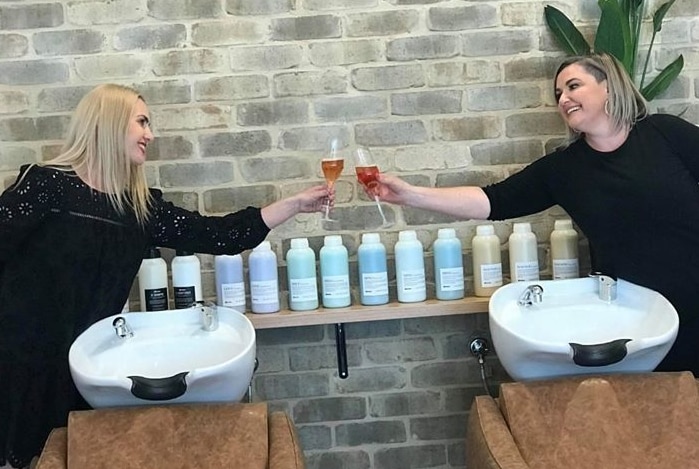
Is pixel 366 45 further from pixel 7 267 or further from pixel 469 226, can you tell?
pixel 7 267

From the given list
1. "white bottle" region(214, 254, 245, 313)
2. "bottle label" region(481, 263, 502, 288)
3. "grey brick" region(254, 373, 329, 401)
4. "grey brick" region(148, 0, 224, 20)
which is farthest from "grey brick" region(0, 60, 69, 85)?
"bottle label" region(481, 263, 502, 288)

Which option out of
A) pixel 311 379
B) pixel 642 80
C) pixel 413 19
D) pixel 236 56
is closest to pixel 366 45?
pixel 413 19

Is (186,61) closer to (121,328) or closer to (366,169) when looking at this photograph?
(366,169)

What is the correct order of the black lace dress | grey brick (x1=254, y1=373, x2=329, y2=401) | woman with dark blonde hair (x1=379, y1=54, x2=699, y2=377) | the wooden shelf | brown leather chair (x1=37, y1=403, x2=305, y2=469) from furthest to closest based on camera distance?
grey brick (x1=254, y1=373, x2=329, y2=401)
the wooden shelf
woman with dark blonde hair (x1=379, y1=54, x2=699, y2=377)
the black lace dress
brown leather chair (x1=37, y1=403, x2=305, y2=469)

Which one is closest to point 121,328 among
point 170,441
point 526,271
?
point 170,441

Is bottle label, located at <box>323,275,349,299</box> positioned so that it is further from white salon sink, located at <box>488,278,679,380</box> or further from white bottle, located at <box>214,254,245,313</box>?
white salon sink, located at <box>488,278,679,380</box>

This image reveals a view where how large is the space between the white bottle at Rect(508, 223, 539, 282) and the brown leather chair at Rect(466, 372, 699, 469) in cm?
50

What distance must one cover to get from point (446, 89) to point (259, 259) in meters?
0.72

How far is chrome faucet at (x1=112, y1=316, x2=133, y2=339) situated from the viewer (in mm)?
1830

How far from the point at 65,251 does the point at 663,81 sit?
5.39 feet

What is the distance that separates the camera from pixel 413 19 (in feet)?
7.25

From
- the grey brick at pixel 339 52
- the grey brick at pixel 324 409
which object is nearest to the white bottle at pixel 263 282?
the grey brick at pixel 324 409

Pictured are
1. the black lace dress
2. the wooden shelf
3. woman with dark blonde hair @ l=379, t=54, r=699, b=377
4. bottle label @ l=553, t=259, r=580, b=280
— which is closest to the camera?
the black lace dress

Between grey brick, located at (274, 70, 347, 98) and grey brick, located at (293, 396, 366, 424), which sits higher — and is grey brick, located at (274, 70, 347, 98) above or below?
above
